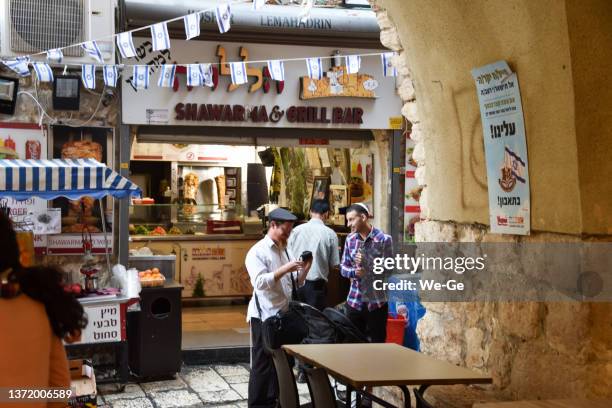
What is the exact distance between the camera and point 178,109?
9445 millimetres

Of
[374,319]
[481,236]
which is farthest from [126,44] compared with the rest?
[481,236]

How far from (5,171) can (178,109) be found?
2486mm

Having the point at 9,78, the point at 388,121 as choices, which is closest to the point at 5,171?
the point at 9,78

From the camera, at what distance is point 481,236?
4582 mm

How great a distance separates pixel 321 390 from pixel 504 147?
Result: 5.29 ft

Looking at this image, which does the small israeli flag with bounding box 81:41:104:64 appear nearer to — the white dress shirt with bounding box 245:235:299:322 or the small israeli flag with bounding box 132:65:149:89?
the small israeli flag with bounding box 132:65:149:89

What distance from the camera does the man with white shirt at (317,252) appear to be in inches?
361

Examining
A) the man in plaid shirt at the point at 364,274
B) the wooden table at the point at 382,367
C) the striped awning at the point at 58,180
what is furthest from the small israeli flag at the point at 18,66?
the wooden table at the point at 382,367

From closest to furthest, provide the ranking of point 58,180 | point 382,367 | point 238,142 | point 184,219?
point 382,367 → point 58,180 → point 238,142 → point 184,219

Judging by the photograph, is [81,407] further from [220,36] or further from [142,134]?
[220,36]

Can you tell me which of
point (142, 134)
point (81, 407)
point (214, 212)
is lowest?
point (81, 407)

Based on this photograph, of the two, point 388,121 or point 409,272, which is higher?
point 388,121

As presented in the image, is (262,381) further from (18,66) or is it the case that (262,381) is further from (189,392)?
(18,66)

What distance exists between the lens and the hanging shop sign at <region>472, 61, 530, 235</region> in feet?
13.4
